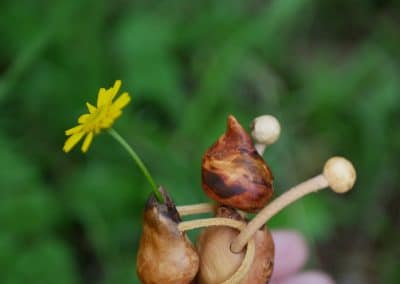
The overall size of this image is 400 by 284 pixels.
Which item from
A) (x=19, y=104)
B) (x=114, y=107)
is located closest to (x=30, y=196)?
(x=19, y=104)

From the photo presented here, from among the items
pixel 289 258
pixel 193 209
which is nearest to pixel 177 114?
pixel 289 258

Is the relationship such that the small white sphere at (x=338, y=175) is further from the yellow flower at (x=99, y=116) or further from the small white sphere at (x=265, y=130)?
the yellow flower at (x=99, y=116)

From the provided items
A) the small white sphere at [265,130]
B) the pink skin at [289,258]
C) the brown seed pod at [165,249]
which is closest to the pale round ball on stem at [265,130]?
the small white sphere at [265,130]

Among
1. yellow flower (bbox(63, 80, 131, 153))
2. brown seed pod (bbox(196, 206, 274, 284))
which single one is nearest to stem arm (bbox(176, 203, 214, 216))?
brown seed pod (bbox(196, 206, 274, 284))

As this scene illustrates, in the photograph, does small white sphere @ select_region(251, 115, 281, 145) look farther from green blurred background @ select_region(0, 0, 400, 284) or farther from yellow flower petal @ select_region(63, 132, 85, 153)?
green blurred background @ select_region(0, 0, 400, 284)

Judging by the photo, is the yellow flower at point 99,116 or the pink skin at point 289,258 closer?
the yellow flower at point 99,116

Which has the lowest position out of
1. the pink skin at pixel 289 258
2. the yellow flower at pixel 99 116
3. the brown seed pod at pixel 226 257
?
the pink skin at pixel 289 258
